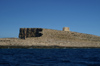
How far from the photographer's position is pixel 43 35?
93.4 m

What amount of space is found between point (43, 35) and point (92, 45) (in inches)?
900

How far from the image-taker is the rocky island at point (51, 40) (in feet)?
263

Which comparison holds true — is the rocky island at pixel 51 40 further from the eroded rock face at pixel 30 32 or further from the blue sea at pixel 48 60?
the blue sea at pixel 48 60

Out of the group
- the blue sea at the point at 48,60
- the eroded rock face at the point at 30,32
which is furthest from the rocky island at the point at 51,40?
the blue sea at the point at 48,60

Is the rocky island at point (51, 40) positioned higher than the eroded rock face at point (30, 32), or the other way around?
the eroded rock face at point (30, 32)

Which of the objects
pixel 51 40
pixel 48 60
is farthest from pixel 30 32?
pixel 48 60

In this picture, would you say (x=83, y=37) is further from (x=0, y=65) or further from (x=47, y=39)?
(x=0, y=65)

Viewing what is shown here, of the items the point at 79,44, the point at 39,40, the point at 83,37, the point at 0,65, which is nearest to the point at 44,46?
the point at 39,40

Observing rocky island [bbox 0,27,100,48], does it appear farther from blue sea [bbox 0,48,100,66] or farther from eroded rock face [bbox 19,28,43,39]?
blue sea [bbox 0,48,100,66]

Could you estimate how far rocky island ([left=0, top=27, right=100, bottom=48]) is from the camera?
8031cm

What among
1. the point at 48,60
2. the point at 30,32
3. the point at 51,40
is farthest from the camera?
the point at 30,32

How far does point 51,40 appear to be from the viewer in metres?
89.1

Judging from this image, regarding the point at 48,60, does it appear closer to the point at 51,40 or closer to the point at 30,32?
the point at 51,40

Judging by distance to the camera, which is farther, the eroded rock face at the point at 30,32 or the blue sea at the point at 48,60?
the eroded rock face at the point at 30,32
